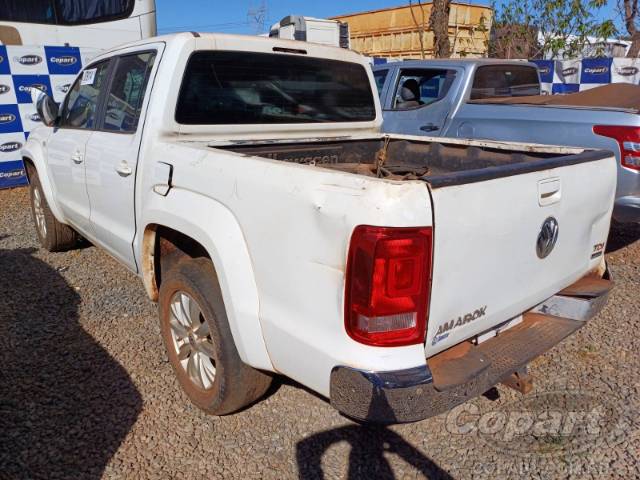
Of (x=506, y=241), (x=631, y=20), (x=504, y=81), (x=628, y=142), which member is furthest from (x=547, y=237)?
(x=631, y=20)

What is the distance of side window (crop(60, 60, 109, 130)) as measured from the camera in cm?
370

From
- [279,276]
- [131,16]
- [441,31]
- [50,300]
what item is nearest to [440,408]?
[279,276]

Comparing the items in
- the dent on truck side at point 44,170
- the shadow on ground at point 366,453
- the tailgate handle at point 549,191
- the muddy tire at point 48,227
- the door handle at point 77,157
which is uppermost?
the tailgate handle at point 549,191

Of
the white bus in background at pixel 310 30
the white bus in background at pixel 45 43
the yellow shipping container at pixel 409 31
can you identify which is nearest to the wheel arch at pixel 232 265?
the white bus in background at pixel 45 43

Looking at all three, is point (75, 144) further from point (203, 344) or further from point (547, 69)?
point (547, 69)

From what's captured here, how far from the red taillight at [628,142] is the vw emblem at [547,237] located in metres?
2.40

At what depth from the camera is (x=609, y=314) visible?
3.83m

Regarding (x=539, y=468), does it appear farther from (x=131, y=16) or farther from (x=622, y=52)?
(x=622, y=52)

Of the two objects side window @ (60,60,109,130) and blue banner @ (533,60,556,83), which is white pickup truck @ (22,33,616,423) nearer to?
side window @ (60,60,109,130)

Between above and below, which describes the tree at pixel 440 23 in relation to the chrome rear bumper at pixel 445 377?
above

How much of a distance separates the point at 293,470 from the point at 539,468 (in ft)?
3.60

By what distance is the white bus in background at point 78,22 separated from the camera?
789 centimetres

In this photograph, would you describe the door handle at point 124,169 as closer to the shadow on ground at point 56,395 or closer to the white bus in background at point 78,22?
the shadow on ground at point 56,395

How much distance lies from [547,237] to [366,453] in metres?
1.27
